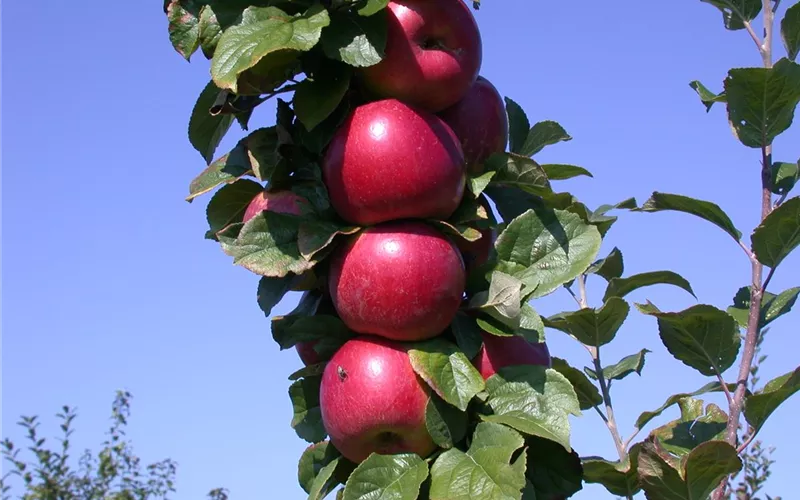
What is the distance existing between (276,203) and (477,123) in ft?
1.50

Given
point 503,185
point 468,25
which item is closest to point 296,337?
point 503,185

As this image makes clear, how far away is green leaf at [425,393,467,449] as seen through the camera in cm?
168

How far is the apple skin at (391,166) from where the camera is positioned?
5.66 feet

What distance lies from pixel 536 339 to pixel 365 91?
0.61 m

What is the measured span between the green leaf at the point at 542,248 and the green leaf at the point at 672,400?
29.8 inches

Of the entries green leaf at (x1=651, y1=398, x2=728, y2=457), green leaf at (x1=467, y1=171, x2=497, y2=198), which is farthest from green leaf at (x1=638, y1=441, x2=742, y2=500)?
green leaf at (x1=467, y1=171, x2=497, y2=198)

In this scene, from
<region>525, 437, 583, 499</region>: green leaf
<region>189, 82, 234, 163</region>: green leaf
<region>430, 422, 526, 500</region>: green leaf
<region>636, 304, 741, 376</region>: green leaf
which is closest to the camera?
<region>430, 422, 526, 500</region>: green leaf

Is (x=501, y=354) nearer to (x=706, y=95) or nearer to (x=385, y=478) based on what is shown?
(x=385, y=478)

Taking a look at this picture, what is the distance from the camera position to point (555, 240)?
1.87 metres

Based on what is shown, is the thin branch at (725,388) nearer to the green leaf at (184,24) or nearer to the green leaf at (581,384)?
the green leaf at (581,384)

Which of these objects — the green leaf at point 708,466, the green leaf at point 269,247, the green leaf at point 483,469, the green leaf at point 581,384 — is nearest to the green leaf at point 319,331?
the green leaf at point 269,247

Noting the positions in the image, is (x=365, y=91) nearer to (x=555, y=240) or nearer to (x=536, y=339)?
(x=555, y=240)

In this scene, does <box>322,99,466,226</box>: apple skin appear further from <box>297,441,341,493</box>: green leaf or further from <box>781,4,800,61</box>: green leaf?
<box>781,4,800,61</box>: green leaf

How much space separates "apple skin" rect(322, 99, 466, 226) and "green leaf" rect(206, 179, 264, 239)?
245 mm
